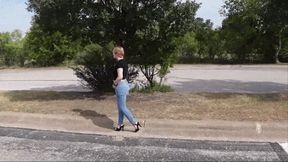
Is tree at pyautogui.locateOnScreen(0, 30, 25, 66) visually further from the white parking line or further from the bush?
the white parking line

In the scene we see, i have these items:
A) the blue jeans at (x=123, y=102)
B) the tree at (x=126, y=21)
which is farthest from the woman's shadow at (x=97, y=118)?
the tree at (x=126, y=21)

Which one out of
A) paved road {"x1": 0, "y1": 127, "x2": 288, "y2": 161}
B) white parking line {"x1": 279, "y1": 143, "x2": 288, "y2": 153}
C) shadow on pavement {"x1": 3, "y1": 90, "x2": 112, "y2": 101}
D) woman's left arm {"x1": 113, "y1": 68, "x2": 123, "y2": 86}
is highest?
woman's left arm {"x1": 113, "y1": 68, "x2": 123, "y2": 86}

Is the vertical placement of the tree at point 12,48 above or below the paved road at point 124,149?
above

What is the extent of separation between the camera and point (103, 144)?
827 centimetres

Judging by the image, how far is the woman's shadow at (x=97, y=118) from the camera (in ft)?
31.4

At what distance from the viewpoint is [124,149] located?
788 centimetres

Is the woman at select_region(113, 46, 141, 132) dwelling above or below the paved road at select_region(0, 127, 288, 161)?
above

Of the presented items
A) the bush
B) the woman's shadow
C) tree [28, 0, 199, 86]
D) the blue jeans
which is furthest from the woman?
the bush

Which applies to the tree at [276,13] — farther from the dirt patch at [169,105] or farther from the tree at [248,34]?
the tree at [248,34]

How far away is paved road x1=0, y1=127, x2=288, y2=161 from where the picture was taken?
24.0 ft

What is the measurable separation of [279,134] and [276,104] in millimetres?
2142

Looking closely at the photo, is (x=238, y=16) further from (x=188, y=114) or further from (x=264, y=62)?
(x=188, y=114)

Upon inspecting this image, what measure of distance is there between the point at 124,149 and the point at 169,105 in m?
3.01

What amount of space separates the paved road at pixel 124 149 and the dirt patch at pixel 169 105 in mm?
1298
